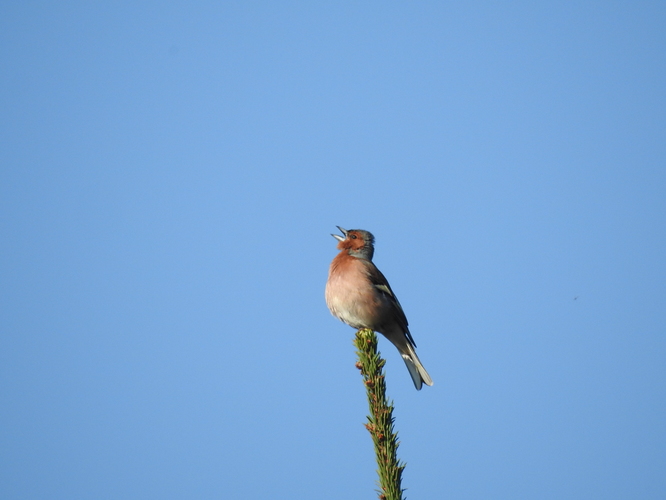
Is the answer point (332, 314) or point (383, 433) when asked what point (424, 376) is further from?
point (383, 433)

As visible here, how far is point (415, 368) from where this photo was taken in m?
10.8

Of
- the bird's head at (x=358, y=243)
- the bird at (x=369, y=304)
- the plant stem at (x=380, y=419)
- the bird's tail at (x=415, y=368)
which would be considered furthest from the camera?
the bird's head at (x=358, y=243)

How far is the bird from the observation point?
1019cm

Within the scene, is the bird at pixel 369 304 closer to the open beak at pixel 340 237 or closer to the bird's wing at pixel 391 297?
the bird's wing at pixel 391 297

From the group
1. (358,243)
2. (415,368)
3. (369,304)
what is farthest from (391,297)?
(358,243)

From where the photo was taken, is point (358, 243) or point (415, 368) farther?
point (358, 243)

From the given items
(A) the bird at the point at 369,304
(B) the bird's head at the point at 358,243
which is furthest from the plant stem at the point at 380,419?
(B) the bird's head at the point at 358,243

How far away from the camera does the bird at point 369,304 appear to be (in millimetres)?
10188

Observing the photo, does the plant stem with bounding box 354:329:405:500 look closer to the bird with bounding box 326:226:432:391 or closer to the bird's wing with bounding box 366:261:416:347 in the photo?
the bird with bounding box 326:226:432:391

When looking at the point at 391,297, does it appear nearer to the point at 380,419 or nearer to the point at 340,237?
the point at 340,237

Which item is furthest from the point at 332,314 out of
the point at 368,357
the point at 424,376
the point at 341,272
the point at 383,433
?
the point at 383,433

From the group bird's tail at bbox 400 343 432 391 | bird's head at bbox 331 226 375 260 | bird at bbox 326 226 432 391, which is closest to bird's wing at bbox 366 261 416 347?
bird at bbox 326 226 432 391

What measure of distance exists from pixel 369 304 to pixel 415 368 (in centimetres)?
152

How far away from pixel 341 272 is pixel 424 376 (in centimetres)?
226
